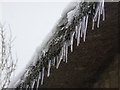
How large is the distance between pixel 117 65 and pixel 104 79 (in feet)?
1.31

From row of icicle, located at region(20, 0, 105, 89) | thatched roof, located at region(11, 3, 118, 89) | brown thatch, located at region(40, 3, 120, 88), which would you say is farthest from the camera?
brown thatch, located at region(40, 3, 120, 88)

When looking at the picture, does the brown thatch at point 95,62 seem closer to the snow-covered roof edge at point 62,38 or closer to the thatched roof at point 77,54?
the thatched roof at point 77,54

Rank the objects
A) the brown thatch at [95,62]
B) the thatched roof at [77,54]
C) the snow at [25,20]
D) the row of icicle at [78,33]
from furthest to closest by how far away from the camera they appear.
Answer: the snow at [25,20] < the brown thatch at [95,62] < the thatched roof at [77,54] < the row of icicle at [78,33]

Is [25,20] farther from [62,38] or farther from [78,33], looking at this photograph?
[78,33]

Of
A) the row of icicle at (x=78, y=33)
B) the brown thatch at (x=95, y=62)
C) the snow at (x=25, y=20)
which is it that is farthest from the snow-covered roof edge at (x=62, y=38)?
the snow at (x=25, y=20)

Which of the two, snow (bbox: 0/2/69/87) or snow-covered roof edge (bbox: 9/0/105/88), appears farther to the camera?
snow (bbox: 0/2/69/87)

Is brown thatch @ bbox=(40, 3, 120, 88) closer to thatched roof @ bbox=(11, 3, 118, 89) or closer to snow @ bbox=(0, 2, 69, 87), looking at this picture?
thatched roof @ bbox=(11, 3, 118, 89)

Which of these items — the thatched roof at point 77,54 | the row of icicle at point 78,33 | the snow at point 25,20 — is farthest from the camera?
the snow at point 25,20

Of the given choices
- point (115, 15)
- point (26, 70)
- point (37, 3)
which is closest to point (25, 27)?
point (37, 3)

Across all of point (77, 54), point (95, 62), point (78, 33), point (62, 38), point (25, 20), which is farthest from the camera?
point (25, 20)

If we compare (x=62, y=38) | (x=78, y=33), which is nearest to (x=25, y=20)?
(x=62, y=38)

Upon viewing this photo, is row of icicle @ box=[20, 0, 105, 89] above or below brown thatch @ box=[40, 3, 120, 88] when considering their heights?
above

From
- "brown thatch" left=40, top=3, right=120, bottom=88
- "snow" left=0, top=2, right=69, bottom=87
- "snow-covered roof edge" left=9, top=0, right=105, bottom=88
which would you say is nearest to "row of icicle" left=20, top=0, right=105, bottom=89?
"snow-covered roof edge" left=9, top=0, right=105, bottom=88

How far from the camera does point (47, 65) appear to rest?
4383mm
